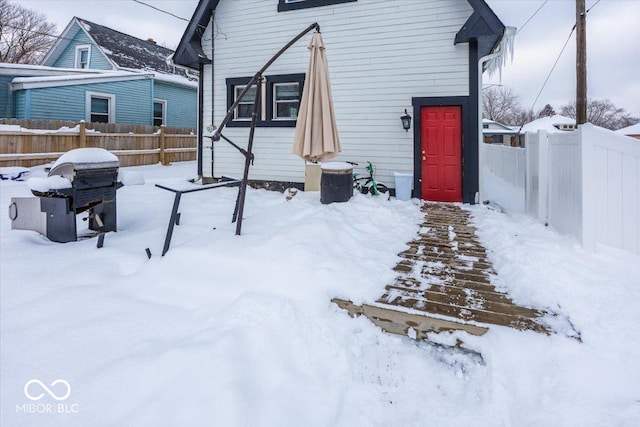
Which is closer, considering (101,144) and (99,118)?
(101,144)

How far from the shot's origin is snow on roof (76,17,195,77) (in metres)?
16.9

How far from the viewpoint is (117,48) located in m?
17.5

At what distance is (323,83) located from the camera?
4.94 metres

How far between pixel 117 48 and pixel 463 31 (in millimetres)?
17261

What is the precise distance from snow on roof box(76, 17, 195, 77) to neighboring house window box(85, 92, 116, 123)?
2988 millimetres

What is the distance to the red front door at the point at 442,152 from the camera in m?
7.17

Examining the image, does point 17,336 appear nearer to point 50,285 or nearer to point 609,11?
point 50,285

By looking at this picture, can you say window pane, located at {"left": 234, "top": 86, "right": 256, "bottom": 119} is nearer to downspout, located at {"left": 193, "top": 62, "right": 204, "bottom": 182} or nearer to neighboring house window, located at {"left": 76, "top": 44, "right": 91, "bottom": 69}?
downspout, located at {"left": 193, "top": 62, "right": 204, "bottom": 182}

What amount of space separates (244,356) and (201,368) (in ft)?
0.83

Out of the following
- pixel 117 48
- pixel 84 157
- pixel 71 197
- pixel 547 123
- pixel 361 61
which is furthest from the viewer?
pixel 547 123

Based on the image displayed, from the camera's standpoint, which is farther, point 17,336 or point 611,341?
point 17,336

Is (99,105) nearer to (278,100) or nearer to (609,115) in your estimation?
(278,100)

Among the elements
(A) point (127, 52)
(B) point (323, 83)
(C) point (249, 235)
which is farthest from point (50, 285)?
(A) point (127, 52)

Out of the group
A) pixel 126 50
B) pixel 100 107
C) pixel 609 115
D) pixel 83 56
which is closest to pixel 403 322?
pixel 100 107
